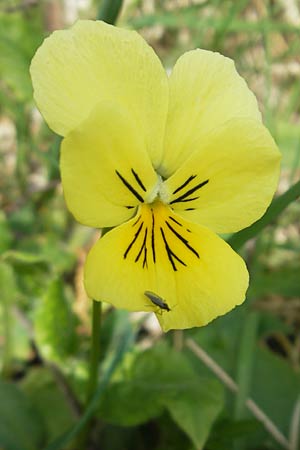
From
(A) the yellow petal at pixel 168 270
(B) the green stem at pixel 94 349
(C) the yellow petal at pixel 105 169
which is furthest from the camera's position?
(B) the green stem at pixel 94 349

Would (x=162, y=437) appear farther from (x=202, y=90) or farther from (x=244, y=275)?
(x=202, y=90)

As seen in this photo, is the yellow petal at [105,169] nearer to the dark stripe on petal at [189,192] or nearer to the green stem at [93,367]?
the dark stripe on petal at [189,192]

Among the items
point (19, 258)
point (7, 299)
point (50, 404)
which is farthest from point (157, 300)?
point (50, 404)

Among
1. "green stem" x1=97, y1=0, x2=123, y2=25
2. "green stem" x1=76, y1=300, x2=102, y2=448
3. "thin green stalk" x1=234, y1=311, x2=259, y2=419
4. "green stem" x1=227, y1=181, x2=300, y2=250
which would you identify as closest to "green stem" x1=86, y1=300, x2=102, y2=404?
"green stem" x1=76, y1=300, x2=102, y2=448

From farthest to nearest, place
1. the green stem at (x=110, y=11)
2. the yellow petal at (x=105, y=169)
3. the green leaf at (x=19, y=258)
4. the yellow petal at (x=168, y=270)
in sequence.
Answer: the green leaf at (x=19, y=258) → the green stem at (x=110, y=11) → the yellow petal at (x=168, y=270) → the yellow petal at (x=105, y=169)

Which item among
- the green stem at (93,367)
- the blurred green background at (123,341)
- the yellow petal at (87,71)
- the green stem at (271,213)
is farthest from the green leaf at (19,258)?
the yellow petal at (87,71)

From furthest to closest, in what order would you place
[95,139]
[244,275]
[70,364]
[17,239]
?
[17,239] < [70,364] < [244,275] < [95,139]

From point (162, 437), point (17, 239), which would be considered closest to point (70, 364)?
point (162, 437)

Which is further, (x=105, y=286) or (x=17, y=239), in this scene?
(x=17, y=239)
